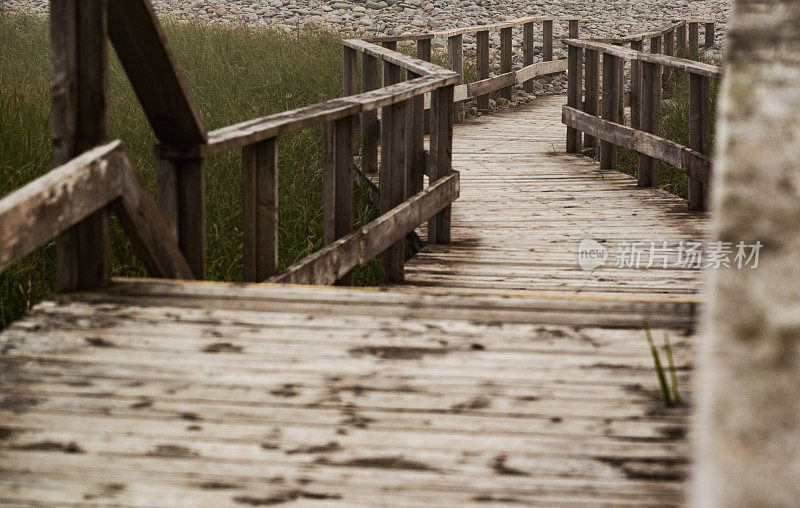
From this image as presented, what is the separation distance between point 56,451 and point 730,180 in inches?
57.4

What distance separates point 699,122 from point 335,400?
5169mm

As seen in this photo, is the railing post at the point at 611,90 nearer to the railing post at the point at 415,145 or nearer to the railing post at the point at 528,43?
the railing post at the point at 415,145

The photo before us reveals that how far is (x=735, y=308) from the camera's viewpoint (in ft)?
3.23

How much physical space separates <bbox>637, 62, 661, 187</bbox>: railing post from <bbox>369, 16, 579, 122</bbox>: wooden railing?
2.47 m

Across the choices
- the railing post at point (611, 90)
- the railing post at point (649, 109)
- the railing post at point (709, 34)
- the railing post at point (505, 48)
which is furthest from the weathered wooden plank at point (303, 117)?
the railing post at point (709, 34)

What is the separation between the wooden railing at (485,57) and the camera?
10883mm

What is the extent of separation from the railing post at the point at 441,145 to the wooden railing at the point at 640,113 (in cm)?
159

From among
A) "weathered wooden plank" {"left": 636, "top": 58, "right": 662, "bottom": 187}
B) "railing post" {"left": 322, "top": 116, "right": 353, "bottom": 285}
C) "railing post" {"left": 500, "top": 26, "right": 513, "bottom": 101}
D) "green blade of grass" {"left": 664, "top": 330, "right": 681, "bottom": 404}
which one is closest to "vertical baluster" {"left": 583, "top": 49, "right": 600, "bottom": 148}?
"weathered wooden plank" {"left": 636, "top": 58, "right": 662, "bottom": 187}

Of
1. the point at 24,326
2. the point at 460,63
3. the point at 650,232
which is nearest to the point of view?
the point at 24,326

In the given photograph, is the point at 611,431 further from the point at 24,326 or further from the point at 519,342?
the point at 24,326

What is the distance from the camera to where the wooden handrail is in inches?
96.5

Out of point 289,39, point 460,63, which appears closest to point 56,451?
point 460,63

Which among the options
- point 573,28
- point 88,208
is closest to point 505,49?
point 573,28

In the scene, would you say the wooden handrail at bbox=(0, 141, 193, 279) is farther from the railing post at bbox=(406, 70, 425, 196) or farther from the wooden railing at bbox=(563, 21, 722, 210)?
the wooden railing at bbox=(563, 21, 722, 210)
